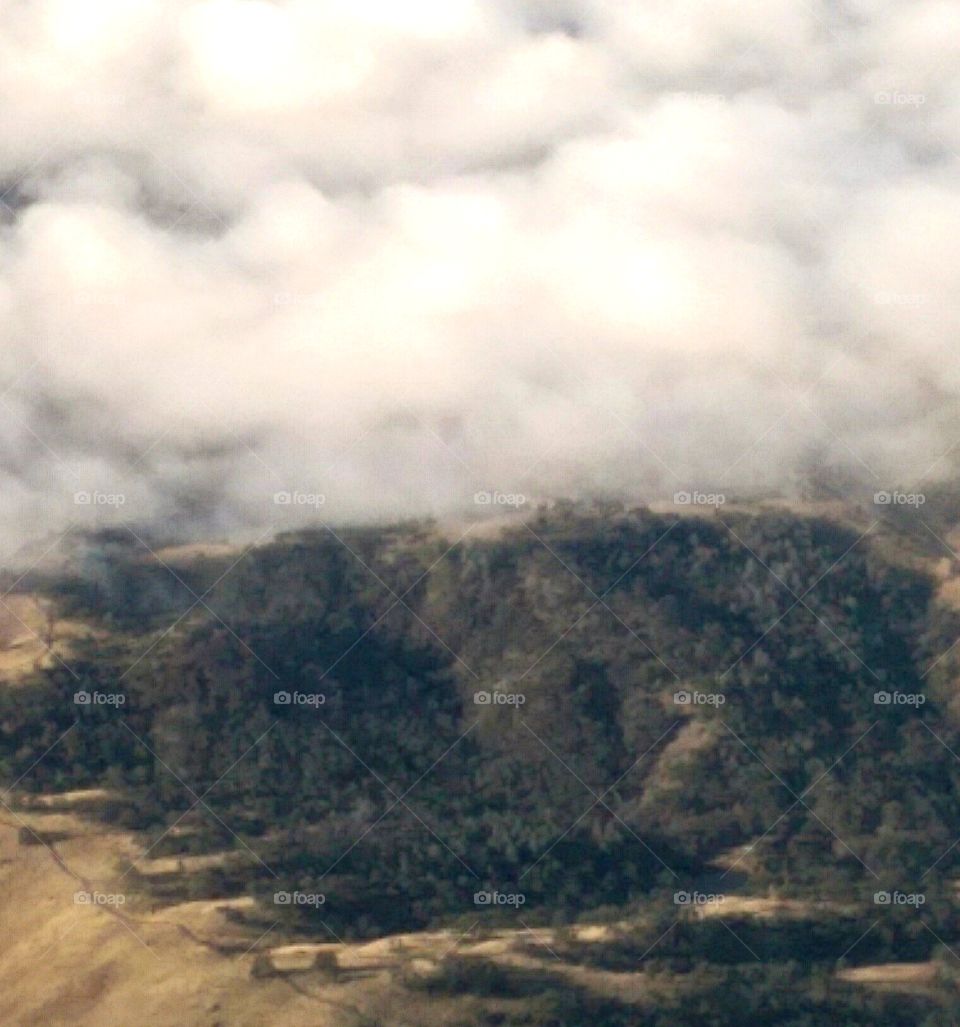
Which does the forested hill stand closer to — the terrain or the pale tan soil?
the terrain

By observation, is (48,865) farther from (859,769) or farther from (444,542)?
(859,769)

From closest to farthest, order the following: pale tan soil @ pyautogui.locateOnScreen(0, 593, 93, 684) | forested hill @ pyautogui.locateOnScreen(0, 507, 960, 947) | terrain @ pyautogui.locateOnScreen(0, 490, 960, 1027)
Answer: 1. terrain @ pyautogui.locateOnScreen(0, 490, 960, 1027)
2. forested hill @ pyautogui.locateOnScreen(0, 507, 960, 947)
3. pale tan soil @ pyautogui.locateOnScreen(0, 593, 93, 684)

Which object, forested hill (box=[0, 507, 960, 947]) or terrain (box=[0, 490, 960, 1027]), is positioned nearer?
terrain (box=[0, 490, 960, 1027])

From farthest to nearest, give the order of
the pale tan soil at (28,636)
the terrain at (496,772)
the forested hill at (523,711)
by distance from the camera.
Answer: the pale tan soil at (28,636) → the forested hill at (523,711) → the terrain at (496,772)

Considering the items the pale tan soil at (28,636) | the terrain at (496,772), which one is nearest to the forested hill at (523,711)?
the terrain at (496,772)

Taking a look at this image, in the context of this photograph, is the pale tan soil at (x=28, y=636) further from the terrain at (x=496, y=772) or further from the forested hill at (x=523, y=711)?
the forested hill at (x=523, y=711)

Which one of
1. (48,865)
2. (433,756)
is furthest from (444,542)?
(48,865)

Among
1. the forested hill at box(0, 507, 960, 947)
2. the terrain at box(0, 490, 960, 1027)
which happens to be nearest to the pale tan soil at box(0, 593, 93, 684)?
the terrain at box(0, 490, 960, 1027)

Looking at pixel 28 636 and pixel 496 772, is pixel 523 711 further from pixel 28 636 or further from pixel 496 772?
pixel 28 636

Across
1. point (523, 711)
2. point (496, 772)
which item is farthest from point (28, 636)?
point (523, 711)
